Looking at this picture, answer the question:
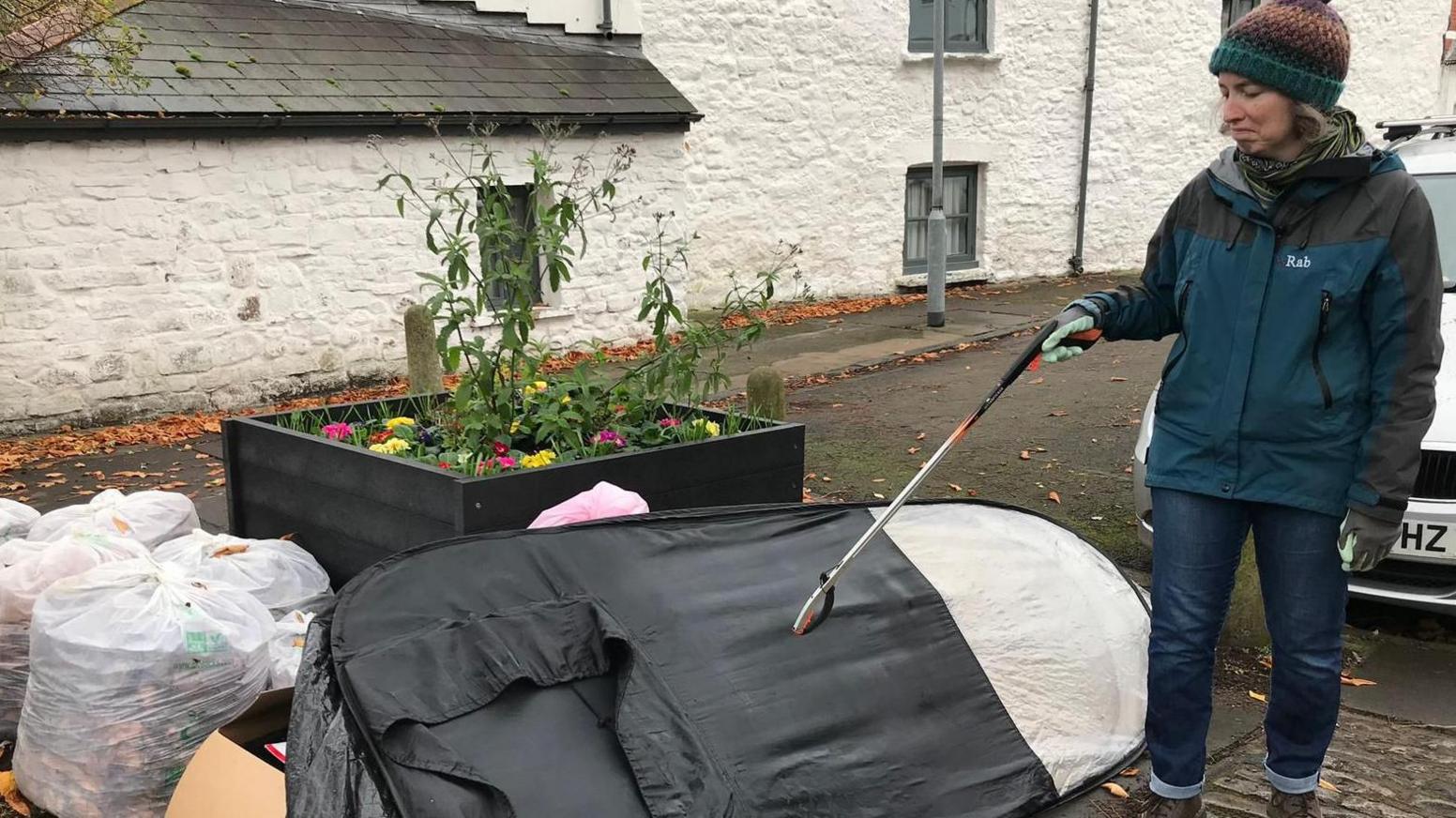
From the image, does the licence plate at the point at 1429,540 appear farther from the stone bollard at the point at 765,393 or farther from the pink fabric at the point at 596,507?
the pink fabric at the point at 596,507

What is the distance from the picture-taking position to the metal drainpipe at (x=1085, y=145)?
51.2 feet

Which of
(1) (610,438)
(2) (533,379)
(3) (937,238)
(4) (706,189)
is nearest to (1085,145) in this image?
(3) (937,238)

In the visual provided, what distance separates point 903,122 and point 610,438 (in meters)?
10.6

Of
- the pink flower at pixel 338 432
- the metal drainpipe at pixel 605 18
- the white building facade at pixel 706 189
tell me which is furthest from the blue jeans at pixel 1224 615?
the metal drainpipe at pixel 605 18

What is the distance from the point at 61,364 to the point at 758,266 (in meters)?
6.94

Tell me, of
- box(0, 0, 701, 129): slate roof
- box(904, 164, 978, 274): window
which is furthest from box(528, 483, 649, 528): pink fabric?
box(904, 164, 978, 274): window

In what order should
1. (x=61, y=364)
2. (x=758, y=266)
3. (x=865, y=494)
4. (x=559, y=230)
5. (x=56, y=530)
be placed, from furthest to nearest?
(x=758, y=266) → (x=61, y=364) → (x=865, y=494) → (x=559, y=230) → (x=56, y=530)

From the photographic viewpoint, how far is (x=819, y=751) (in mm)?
2914

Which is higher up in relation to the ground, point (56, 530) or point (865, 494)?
point (56, 530)

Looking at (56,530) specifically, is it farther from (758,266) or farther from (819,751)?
(758,266)

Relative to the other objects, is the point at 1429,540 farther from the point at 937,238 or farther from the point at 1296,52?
the point at 937,238

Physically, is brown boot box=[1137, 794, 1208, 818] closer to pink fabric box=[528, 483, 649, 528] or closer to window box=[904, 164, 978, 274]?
pink fabric box=[528, 483, 649, 528]

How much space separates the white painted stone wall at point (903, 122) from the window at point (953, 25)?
239mm

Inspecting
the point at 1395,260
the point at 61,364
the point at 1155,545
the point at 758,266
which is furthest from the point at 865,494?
the point at 758,266
